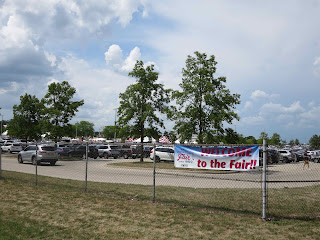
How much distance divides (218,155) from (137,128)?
880 inches

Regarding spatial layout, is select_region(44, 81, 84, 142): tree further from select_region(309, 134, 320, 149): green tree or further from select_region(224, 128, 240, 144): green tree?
select_region(309, 134, 320, 149): green tree

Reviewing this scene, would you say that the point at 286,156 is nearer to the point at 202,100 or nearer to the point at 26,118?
the point at 202,100

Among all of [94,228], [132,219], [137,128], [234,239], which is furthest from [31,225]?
[137,128]

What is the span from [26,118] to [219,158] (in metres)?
33.9

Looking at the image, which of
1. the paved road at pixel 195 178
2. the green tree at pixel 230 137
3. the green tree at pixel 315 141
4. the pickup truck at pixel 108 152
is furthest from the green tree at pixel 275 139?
the paved road at pixel 195 178

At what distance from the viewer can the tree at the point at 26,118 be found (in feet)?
120

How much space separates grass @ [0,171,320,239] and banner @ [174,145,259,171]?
127 cm

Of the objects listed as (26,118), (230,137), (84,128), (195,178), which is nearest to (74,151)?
(26,118)

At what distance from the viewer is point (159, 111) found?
31.1 meters

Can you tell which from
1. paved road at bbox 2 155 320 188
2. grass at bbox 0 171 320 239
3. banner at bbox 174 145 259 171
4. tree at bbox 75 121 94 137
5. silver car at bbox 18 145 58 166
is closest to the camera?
grass at bbox 0 171 320 239

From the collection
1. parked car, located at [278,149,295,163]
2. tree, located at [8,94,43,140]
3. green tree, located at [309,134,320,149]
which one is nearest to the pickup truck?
tree, located at [8,94,43,140]

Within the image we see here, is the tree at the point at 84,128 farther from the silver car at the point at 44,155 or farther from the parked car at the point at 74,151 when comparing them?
the silver car at the point at 44,155

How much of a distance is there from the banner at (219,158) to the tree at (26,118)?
30.8 metres

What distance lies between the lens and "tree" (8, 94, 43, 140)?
36688mm
